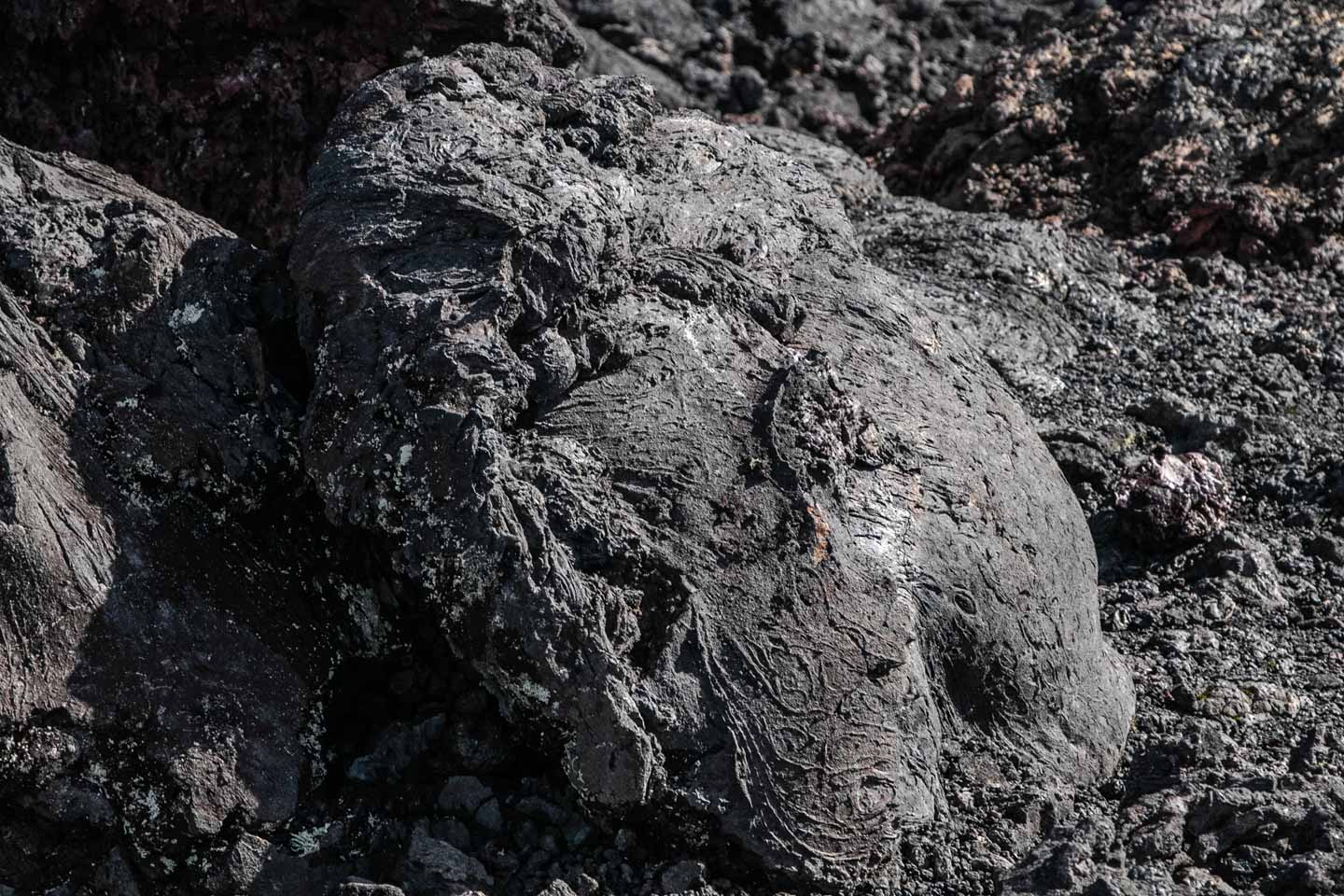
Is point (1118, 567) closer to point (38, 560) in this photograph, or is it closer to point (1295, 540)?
point (1295, 540)

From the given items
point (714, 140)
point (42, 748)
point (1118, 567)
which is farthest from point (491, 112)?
point (1118, 567)

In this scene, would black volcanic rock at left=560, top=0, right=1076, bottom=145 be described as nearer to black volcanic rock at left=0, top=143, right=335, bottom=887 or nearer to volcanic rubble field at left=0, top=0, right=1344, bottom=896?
volcanic rubble field at left=0, top=0, right=1344, bottom=896

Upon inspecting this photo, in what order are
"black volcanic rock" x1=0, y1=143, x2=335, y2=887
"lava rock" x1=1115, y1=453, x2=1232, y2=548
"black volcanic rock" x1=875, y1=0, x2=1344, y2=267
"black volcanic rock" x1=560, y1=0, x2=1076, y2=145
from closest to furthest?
"black volcanic rock" x1=0, y1=143, x2=335, y2=887 < "lava rock" x1=1115, y1=453, x2=1232, y2=548 < "black volcanic rock" x1=875, y1=0, x2=1344, y2=267 < "black volcanic rock" x1=560, y1=0, x2=1076, y2=145

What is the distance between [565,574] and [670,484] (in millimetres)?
397

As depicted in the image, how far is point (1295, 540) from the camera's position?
494cm

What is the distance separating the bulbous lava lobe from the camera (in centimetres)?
331

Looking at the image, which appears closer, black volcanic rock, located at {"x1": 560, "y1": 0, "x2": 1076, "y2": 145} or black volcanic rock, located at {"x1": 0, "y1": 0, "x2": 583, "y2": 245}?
black volcanic rock, located at {"x1": 0, "y1": 0, "x2": 583, "y2": 245}

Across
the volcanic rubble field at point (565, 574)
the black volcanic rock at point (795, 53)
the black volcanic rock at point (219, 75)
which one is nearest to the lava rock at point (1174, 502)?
the volcanic rubble field at point (565, 574)

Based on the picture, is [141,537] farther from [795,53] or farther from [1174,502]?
[795,53]

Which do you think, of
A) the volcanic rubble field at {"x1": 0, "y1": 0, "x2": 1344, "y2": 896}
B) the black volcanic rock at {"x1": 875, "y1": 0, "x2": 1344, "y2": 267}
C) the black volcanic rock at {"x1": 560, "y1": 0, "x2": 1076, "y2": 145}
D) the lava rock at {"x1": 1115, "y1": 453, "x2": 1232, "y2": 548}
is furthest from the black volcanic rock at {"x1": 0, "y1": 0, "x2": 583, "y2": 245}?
the black volcanic rock at {"x1": 560, "y1": 0, "x2": 1076, "y2": 145}

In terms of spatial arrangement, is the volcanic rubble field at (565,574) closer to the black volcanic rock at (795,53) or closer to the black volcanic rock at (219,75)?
the black volcanic rock at (219,75)

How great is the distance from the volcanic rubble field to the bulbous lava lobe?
1 cm

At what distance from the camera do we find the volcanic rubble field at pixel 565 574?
10.9 ft

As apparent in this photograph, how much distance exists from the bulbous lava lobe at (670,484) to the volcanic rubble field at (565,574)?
0.01 metres
